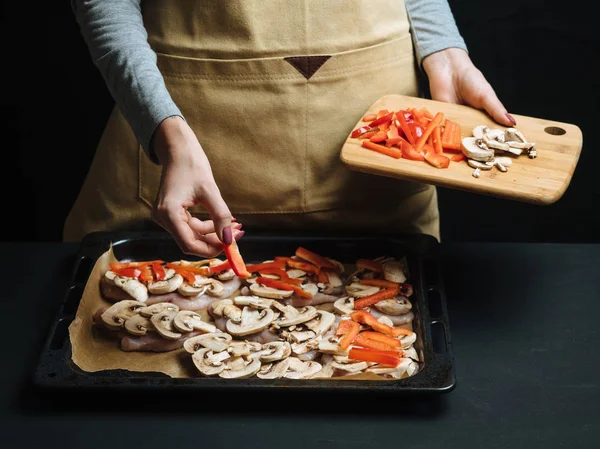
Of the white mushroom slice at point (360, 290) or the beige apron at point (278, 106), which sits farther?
the beige apron at point (278, 106)

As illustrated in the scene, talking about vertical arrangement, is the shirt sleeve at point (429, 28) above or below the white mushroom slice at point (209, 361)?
above

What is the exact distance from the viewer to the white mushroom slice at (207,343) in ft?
4.77

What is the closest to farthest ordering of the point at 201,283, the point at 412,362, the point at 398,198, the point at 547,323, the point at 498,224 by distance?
1. the point at 412,362
2. the point at 547,323
3. the point at 201,283
4. the point at 398,198
5. the point at 498,224

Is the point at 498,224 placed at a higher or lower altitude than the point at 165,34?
lower

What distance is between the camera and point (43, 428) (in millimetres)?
1295

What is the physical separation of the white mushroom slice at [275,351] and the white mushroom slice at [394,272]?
0.28 metres

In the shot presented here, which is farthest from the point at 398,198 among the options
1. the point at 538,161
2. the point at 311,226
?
the point at 538,161

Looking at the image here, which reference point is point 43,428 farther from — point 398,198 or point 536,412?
point 398,198

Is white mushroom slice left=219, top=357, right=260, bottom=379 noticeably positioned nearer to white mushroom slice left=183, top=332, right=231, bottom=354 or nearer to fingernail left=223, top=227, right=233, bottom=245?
white mushroom slice left=183, top=332, right=231, bottom=354

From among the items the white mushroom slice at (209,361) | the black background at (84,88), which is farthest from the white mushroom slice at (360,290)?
the black background at (84,88)

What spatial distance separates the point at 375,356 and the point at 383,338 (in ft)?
0.19

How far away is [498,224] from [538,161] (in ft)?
5.35

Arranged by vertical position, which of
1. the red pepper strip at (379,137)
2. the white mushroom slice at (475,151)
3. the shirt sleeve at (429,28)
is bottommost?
the white mushroom slice at (475,151)

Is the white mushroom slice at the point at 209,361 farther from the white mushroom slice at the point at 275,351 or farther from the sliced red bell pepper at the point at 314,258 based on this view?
the sliced red bell pepper at the point at 314,258
